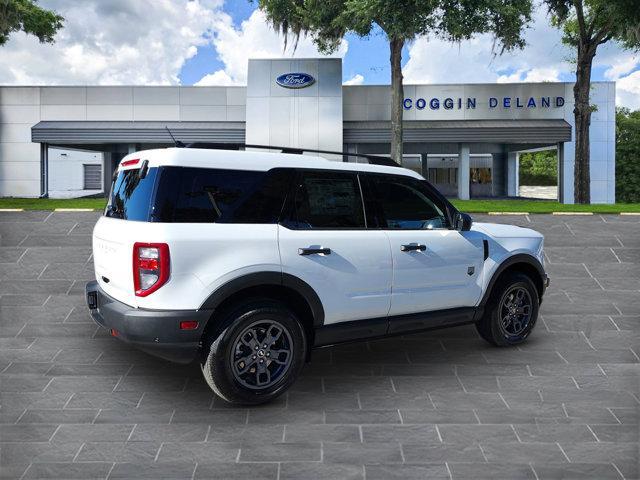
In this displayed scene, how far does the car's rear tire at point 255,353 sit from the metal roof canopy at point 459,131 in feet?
84.4

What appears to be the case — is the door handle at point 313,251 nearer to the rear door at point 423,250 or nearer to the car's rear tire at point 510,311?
the rear door at point 423,250

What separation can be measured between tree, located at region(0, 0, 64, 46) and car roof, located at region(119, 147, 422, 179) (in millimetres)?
20195

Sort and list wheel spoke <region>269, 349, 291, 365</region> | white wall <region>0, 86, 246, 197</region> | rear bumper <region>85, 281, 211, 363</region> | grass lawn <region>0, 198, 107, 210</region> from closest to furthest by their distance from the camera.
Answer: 1. rear bumper <region>85, 281, 211, 363</region>
2. wheel spoke <region>269, 349, 291, 365</region>
3. grass lawn <region>0, 198, 107, 210</region>
4. white wall <region>0, 86, 246, 197</region>

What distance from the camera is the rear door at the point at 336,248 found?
5.07 meters

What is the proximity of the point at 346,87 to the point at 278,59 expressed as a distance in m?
4.06

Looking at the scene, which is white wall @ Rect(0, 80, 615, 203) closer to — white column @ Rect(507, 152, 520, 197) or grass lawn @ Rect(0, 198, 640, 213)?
white column @ Rect(507, 152, 520, 197)

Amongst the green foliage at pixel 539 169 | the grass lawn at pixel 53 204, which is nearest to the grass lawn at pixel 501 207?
the grass lawn at pixel 53 204

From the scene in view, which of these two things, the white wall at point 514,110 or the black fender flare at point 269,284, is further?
the white wall at point 514,110

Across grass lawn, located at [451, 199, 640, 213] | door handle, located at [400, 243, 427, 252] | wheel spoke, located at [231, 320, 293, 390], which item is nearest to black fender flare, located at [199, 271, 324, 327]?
wheel spoke, located at [231, 320, 293, 390]

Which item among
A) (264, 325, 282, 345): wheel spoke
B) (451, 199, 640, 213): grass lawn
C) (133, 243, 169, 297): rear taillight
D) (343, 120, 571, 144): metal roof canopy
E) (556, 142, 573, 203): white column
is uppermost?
(343, 120, 571, 144): metal roof canopy

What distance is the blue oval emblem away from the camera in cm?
2827

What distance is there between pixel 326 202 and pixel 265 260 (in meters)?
0.81

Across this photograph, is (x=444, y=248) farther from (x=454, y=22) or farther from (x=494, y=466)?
(x=454, y=22)

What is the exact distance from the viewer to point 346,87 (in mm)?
30938
